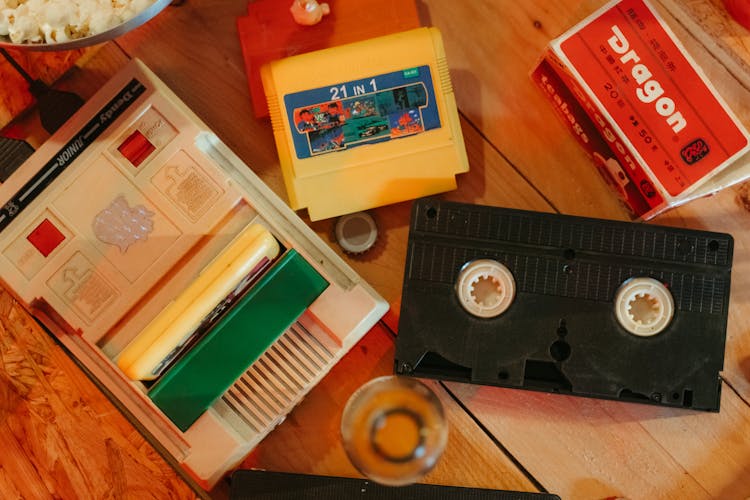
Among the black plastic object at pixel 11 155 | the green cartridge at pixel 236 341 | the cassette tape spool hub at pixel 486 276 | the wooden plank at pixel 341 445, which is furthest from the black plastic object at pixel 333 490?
the black plastic object at pixel 11 155

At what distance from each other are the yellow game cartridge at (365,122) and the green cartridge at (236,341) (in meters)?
0.13

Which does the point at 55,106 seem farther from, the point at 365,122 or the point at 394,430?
the point at 394,430

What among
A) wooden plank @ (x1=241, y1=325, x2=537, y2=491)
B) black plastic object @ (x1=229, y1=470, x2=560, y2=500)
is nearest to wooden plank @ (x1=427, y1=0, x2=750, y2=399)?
wooden plank @ (x1=241, y1=325, x2=537, y2=491)

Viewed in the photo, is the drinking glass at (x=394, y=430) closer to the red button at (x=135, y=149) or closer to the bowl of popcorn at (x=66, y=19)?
the red button at (x=135, y=149)

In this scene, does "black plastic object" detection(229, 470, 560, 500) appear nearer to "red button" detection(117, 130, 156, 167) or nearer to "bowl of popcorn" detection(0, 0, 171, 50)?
"red button" detection(117, 130, 156, 167)

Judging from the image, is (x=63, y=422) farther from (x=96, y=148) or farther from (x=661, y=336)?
(x=661, y=336)

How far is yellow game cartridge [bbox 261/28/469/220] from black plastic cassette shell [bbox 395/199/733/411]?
70 mm

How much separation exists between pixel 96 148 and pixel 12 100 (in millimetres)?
202

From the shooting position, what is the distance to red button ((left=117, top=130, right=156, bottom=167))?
0.94 m

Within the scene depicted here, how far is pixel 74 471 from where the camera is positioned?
102 centimetres

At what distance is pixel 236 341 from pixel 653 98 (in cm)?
60

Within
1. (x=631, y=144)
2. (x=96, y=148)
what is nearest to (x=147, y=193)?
(x=96, y=148)

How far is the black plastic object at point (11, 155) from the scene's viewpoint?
0.95 meters

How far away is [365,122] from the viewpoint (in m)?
0.99
